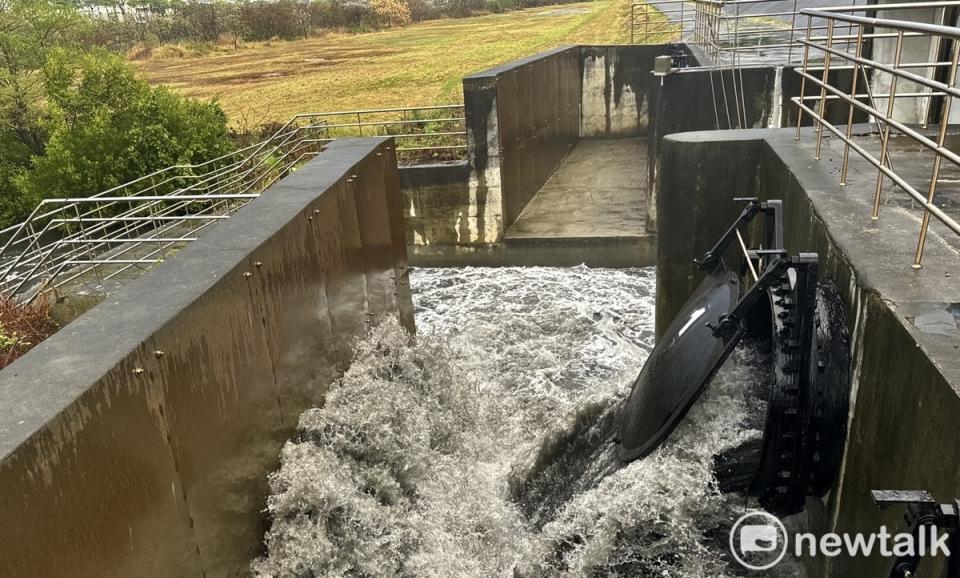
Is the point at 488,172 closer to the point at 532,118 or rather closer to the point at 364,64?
the point at 532,118

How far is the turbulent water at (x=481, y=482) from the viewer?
4.80 m

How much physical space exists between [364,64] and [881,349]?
31.9 meters

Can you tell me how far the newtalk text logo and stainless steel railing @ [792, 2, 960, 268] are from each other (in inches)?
54.6

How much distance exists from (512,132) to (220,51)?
2949 cm

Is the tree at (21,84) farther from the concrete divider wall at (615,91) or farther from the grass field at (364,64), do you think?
the concrete divider wall at (615,91)

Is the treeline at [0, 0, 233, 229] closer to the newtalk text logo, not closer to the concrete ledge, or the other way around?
the concrete ledge

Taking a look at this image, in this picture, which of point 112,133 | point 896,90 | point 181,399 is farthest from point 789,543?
point 112,133

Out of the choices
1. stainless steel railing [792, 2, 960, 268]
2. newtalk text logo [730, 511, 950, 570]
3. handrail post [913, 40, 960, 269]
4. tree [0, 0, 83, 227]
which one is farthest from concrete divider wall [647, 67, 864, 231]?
tree [0, 0, 83, 227]

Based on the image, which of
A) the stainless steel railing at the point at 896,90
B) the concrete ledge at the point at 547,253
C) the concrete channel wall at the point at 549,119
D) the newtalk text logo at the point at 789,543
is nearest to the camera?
the newtalk text logo at the point at 789,543

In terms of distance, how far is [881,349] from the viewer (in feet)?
11.3

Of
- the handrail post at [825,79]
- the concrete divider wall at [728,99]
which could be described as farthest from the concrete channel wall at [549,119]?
the handrail post at [825,79]

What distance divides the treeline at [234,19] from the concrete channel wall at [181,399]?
3661 centimetres

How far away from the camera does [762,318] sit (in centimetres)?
507

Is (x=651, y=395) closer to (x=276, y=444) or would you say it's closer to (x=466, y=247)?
(x=276, y=444)
